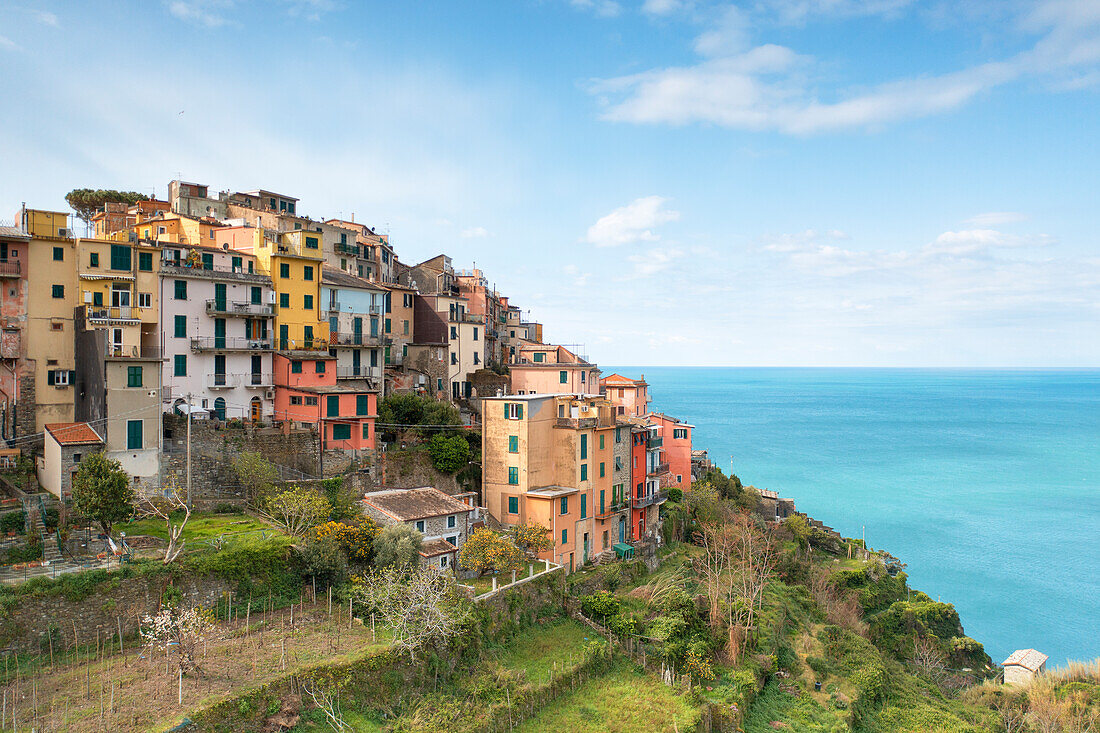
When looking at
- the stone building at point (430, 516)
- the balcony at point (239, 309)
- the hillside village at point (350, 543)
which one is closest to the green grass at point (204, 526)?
the hillside village at point (350, 543)

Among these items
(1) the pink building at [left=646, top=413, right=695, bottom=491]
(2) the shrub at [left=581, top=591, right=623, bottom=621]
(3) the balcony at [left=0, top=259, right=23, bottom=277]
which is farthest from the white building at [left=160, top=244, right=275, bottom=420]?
(1) the pink building at [left=646, top=413, right=695, bottom=491]

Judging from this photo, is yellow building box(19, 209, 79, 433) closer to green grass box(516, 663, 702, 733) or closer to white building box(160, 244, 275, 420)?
white building box(160, 244, 275, 420)

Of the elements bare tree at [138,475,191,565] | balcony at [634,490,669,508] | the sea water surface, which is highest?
bare tree at [138,475,191,565]

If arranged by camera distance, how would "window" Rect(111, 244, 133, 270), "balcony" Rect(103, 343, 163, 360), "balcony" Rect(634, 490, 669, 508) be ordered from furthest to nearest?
"balcony" Rect(634, 490, 669, 508) < "window" Rect(111, 244, 133, 270) < "balcony" Rect(103, 343, 163, 360)

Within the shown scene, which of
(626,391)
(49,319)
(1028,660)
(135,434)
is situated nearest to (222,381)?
(135,434)

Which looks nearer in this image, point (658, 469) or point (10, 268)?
point (10, 268)

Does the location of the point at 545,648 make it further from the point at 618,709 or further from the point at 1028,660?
the point at 1028,660

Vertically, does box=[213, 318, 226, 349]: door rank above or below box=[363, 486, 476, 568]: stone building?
above

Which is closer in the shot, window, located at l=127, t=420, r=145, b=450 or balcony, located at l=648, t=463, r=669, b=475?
window, located at l=127, t=420, r=145, b=450
